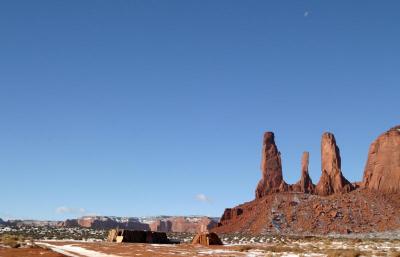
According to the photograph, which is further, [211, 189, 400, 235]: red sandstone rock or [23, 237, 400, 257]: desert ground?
[211, 189, 400, 235]: red sandstone rock

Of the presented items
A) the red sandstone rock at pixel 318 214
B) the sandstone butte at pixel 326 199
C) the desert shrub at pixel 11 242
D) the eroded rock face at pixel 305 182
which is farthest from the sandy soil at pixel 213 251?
the eroded rock face at pixel 305 182

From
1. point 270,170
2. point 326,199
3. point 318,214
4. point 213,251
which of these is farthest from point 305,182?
point 213,251

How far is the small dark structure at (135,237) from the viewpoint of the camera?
5788 centimetres

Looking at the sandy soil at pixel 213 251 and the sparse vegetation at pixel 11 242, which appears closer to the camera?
the sandy soil at pixel 213 251

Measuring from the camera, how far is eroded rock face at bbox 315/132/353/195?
131750 mm

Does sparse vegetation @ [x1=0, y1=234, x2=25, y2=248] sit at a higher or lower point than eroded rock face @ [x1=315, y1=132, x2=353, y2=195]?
lower

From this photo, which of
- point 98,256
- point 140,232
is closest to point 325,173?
point 140,232

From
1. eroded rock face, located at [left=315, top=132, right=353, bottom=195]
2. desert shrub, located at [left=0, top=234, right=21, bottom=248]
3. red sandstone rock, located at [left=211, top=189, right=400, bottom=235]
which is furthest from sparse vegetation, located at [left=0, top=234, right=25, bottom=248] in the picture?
eroded rock face, located at [left=315, top=132, right=353, bottom=195]

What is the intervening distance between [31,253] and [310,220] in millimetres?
89291

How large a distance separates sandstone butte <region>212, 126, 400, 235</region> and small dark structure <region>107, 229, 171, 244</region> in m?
52.1

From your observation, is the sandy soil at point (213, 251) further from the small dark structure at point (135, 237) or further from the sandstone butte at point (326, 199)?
the sandstone butte at point (326, 199)

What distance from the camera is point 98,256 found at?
33156 mm

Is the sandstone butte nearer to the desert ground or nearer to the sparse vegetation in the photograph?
the desert ground

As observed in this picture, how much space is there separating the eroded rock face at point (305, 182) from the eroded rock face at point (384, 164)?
1604 cm
